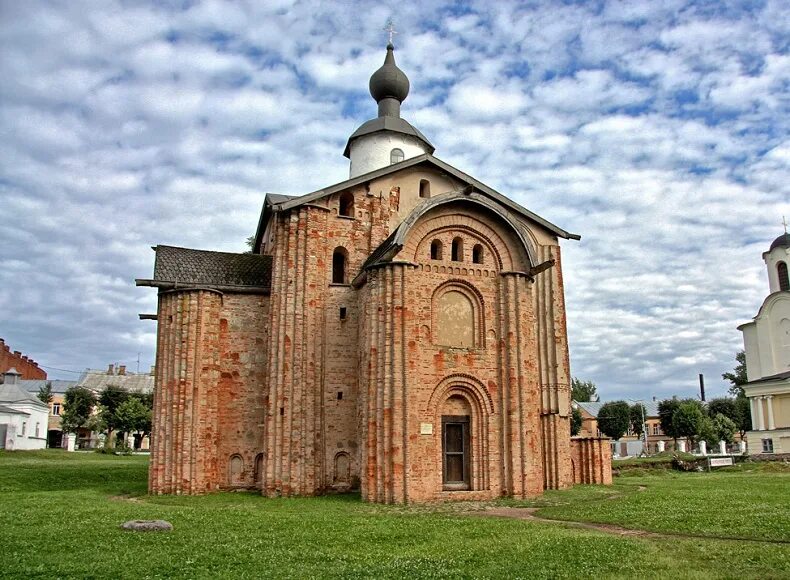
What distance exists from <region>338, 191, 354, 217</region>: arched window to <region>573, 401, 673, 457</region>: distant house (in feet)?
124

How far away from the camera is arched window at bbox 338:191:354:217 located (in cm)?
2159

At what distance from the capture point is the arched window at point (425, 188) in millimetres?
22359

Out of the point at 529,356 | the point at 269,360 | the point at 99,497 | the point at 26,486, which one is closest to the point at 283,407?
the point at 269,360

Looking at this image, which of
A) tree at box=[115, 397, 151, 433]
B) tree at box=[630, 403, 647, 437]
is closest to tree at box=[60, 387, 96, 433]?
tree at box=[115, 397, 151, 433]

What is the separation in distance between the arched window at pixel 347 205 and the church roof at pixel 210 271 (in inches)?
117

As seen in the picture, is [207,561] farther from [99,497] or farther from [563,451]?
[563,451]

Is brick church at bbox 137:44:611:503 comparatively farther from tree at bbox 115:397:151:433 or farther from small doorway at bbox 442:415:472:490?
tree at bbox 115:397:151:433

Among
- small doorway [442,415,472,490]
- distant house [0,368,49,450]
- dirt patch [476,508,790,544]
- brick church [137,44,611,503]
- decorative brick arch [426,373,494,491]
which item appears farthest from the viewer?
distant house [0,368,49,450]

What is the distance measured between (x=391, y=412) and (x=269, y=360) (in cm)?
451

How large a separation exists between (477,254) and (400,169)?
4.15 meters

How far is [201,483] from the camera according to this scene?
63.9ft

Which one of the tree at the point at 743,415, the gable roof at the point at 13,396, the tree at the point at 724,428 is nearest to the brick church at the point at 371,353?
the gable roof at the point at 13,396

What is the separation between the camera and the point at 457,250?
1944cm

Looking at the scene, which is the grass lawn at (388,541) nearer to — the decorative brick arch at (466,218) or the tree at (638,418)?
the decorative brick arch at (466,218)
